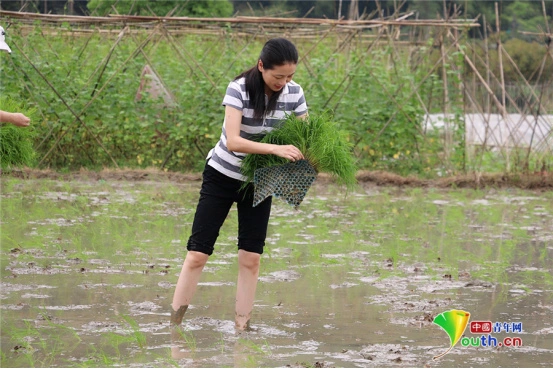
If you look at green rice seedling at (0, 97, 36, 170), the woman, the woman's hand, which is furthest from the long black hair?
green rice seedling at (0, 97, 36, 170)

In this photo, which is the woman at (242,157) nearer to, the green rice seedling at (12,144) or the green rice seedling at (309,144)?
the green rice seedling at (309,144)

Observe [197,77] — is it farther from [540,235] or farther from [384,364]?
[384,364]

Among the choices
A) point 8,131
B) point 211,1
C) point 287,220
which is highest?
point 211,1

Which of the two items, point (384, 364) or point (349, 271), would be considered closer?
point (384, 364)

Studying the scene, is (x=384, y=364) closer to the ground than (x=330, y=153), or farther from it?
closer to the ground

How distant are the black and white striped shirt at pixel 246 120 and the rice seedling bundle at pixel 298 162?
48 millimetres

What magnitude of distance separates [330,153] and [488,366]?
1.35 meters

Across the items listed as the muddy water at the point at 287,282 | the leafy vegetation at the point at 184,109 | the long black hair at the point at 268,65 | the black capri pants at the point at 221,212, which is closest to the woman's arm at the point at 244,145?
the long black hair at the point at 268,65

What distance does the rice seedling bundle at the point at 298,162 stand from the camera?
4668 mm

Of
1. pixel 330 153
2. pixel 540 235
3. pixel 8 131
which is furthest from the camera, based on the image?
pixel 540 235

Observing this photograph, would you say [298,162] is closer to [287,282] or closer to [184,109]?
[287,282]

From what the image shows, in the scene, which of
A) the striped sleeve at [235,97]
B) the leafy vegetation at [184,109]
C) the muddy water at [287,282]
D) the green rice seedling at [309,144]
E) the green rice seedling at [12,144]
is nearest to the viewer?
the muddy water at [287,282]

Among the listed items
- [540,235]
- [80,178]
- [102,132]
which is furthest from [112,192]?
[540,235]

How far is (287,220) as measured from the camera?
28.6 ft
